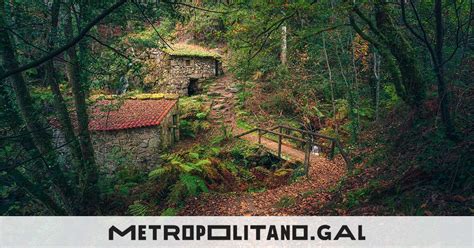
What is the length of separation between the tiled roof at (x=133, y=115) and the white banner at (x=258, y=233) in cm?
663

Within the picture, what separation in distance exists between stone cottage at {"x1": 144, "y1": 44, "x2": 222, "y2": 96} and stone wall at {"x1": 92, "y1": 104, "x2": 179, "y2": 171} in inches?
307

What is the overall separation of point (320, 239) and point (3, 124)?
641 cm

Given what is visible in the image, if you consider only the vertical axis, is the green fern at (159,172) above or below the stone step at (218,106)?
below

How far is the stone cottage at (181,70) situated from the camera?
22.0m

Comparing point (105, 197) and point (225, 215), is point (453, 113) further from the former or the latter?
point (105, 197)

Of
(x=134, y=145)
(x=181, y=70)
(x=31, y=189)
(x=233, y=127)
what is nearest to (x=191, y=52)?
(x=181, y=70)

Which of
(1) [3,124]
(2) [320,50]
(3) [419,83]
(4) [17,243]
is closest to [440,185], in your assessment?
(3) [419,83]

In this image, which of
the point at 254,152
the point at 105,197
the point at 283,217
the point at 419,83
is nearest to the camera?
the point at 283,217

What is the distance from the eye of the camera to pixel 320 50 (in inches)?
662

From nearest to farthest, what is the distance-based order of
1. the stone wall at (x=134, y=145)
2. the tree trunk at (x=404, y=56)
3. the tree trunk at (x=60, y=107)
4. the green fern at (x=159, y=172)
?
1. the tree trunk at (x=60, y=107)
2. the tree trunk at (x=404, y=56)
3. the green fern at (x=159, y=172)
4. the stone wall at (x=134, y=145)

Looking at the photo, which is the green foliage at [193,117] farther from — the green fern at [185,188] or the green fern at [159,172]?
the green fern at [185,188]

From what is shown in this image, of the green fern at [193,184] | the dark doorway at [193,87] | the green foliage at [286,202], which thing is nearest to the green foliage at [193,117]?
the dark doorway at [193,87]

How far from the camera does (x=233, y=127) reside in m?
17.7

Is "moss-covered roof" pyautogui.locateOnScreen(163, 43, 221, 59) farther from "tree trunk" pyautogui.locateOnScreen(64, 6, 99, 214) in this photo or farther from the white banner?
the white banner
